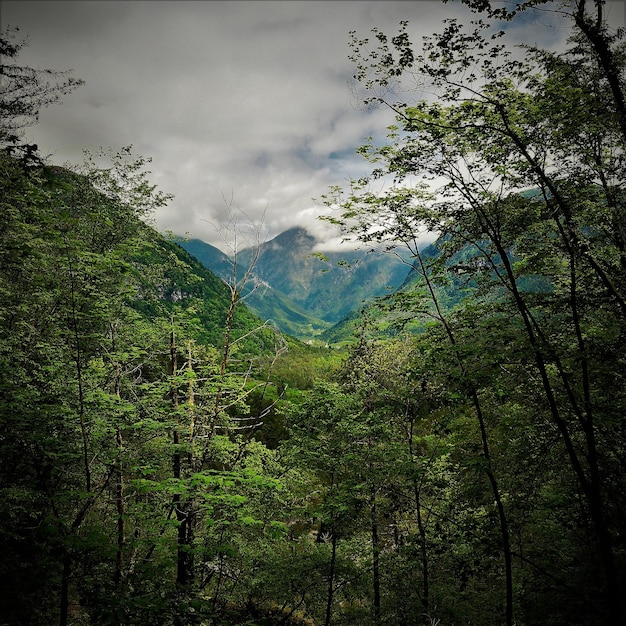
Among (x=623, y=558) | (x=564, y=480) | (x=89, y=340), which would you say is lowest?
(x=623, y=558)

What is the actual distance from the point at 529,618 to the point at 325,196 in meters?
10.5

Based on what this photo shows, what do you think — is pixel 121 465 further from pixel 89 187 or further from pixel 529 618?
pixel 89 187

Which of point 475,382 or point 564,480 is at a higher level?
point 475,382

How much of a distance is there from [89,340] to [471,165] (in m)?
10.9

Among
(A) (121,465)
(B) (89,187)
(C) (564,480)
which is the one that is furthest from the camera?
(B) (89,187)

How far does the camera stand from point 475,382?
23.8ft

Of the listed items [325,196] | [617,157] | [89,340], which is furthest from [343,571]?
[617,157]

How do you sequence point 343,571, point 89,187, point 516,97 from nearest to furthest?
1. point 516,97
2. point 343,571
3. point 89,187

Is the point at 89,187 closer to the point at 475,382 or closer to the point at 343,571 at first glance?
the point at 475,382

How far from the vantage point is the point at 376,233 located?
8680 millimetres

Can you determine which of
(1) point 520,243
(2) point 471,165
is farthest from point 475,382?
(2) point 471,165

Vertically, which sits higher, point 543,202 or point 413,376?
point 543,202

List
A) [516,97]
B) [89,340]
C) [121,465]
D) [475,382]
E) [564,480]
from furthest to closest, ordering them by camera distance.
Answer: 1. [564,480]
2. [89,340]
3. [121,465]
4. [475,382]
5. [516,97]

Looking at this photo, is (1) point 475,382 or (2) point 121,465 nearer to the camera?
(1) point 475,382
